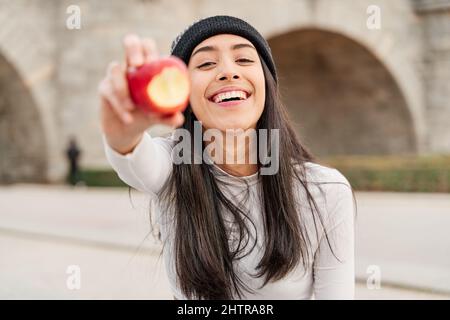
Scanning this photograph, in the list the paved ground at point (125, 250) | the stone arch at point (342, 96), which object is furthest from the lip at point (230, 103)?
the stone arch at point (342, 96)

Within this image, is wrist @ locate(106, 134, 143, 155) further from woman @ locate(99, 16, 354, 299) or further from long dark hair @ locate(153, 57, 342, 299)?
long dark hair @ locate(153, 57, 342, 299)

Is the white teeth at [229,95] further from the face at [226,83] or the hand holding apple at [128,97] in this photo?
the hand holding apple at [128,97]

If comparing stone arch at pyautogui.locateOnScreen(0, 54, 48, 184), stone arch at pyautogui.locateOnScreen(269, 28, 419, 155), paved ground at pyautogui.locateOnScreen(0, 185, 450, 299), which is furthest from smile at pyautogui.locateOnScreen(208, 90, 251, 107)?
stone arch at pyautogui.locateOnScreen(269, 28, 419, 155)

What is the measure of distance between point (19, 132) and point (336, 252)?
1517 centimetres

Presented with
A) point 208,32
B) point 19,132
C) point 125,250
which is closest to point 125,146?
point 208,32

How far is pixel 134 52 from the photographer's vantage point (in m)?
1.00

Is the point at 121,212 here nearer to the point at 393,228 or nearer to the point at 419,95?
the point at 393,228

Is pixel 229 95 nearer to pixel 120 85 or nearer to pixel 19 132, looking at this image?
pixel 120 85

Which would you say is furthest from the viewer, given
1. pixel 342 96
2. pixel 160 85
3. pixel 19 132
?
pixel 342 96

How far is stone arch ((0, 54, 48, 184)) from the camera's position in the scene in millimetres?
14922

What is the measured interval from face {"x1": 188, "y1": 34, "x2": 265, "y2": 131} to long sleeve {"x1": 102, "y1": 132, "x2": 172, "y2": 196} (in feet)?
0.53

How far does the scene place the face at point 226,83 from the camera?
4.91 ft

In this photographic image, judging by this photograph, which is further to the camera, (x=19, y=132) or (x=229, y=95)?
(x=19, y=132)
